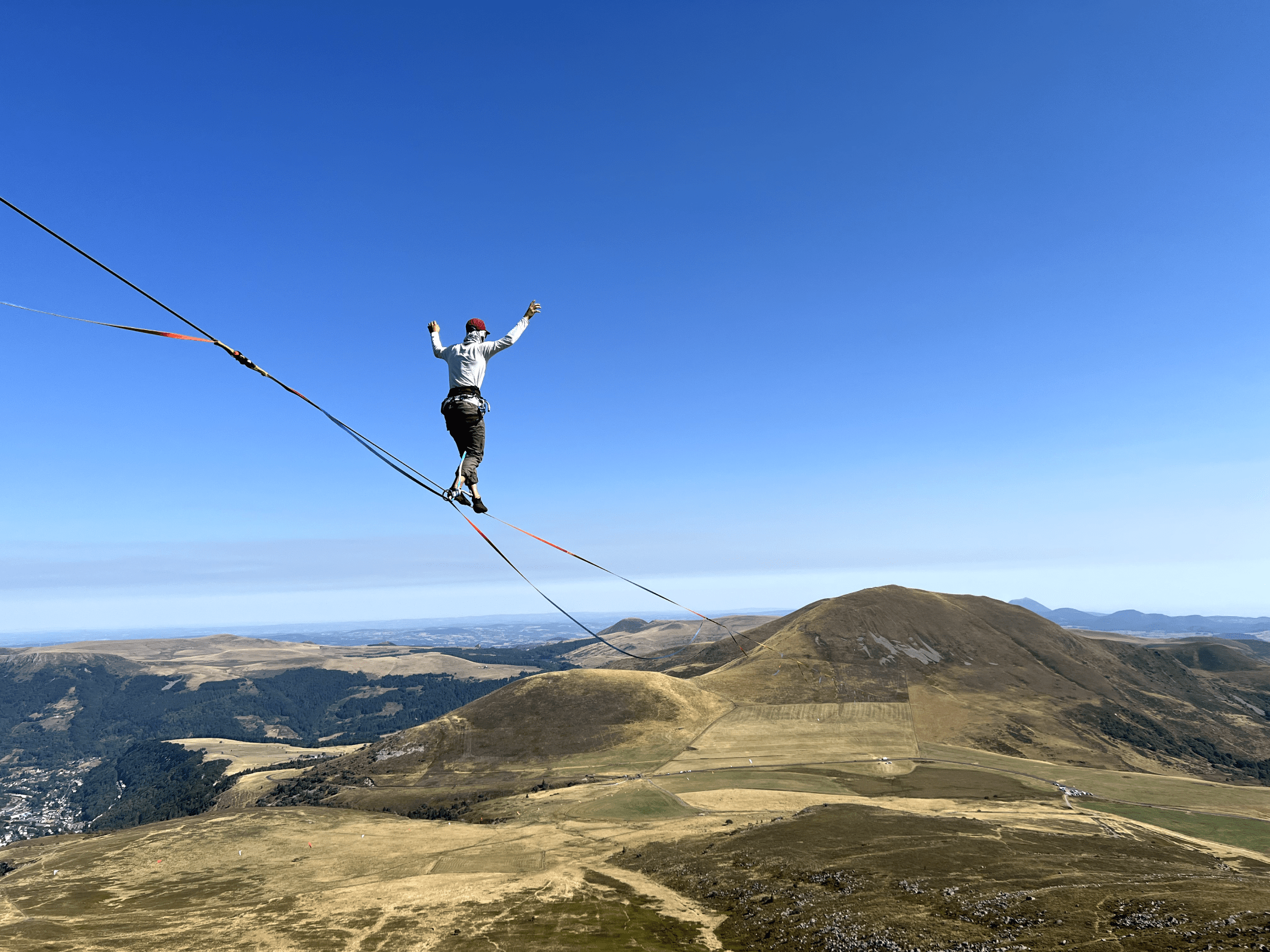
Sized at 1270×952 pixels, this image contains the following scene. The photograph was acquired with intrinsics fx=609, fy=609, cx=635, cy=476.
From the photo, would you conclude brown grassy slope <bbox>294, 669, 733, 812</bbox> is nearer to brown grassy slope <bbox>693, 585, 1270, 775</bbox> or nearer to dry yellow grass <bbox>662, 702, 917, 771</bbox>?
dry yellow grass <bbox>662, 702, 917, 771</bbox>

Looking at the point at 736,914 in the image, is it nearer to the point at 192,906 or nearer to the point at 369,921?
the point at 369,921

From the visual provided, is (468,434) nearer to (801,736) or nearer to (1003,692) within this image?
(801,736)

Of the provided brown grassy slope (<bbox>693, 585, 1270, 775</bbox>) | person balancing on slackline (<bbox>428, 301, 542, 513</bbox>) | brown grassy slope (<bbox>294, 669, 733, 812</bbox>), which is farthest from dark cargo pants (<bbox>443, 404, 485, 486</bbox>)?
brown grassy slope (<bbox>693, 585, 1270, 775</bbox>)

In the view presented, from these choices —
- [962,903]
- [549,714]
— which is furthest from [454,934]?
[549,714]

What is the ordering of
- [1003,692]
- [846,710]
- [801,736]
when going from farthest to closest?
[1003,692]
[846,710]
[801,736]

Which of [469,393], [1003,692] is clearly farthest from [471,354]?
[1003,692]

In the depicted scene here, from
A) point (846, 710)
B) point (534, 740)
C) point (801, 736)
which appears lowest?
point (534, 740)

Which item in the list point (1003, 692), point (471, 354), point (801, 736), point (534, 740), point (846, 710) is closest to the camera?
point (471, 354)
